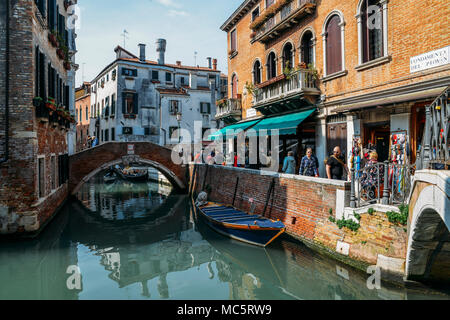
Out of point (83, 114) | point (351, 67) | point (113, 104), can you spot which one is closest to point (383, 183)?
point (351, 67)

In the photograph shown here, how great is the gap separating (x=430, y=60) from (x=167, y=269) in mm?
7372

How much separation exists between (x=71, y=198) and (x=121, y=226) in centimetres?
591

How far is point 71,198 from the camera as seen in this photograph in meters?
17.1

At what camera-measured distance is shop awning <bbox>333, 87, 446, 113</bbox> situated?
6957 millimetres

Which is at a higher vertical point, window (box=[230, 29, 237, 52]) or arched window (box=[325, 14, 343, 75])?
window (box=[230, 29, 237, 52])

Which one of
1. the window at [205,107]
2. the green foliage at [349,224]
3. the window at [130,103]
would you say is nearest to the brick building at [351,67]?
the green foliage at [349,224]

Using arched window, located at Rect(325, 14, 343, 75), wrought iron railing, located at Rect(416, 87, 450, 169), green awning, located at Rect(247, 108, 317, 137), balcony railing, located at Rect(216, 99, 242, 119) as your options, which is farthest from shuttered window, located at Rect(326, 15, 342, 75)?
balcony railing, located at Rect(216, 99, 242, 119)

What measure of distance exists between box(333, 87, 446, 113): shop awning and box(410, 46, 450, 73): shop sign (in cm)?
63

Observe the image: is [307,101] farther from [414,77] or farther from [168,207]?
[168,207]

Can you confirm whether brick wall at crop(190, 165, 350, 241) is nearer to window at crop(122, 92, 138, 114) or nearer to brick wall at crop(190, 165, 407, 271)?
brick wall at crop(190, 165, 407, 271)

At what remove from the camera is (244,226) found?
358 inches

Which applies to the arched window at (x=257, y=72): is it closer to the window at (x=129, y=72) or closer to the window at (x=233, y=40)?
the window at (x=233, y=40)

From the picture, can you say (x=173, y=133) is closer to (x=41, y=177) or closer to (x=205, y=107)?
(x=205, y=107)

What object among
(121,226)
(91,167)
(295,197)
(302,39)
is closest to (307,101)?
(302,39)
